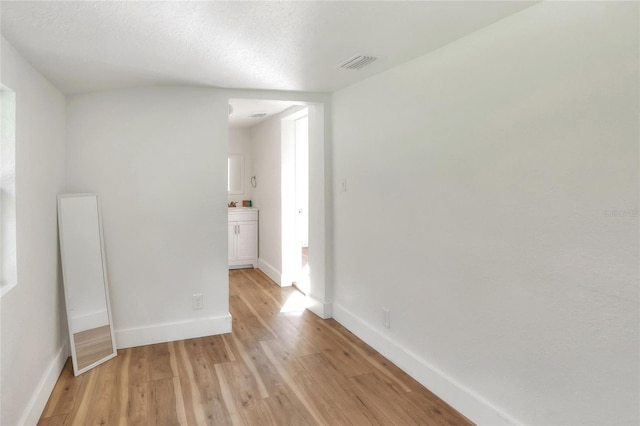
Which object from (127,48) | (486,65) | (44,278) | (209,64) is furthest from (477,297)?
(44,278)

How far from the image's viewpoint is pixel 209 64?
282 cm

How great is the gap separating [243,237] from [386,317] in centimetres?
357

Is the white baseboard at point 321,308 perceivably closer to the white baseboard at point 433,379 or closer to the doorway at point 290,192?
the doorway at point 290,192

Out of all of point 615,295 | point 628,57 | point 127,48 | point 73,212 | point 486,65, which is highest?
point 127,48

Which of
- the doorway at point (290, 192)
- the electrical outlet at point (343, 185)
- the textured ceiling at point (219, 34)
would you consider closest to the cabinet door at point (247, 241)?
the doorway at point (290, 192)

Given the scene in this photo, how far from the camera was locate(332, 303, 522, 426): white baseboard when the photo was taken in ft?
7.41

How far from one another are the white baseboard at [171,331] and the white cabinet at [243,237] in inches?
103

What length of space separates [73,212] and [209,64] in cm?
154

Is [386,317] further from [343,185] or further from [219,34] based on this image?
[219,34]

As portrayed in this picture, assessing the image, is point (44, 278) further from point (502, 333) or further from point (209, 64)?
point (502, 333)

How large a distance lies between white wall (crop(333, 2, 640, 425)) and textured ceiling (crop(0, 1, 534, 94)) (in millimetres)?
288

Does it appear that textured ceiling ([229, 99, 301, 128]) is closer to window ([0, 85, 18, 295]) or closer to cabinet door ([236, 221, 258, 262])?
cabinet door ([236, 221, 258, 262])

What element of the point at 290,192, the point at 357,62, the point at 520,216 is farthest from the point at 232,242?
the point at 520,216

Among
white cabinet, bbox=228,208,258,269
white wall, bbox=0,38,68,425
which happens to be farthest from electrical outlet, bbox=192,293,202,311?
white cabinet, bbox=228,208,258,269
